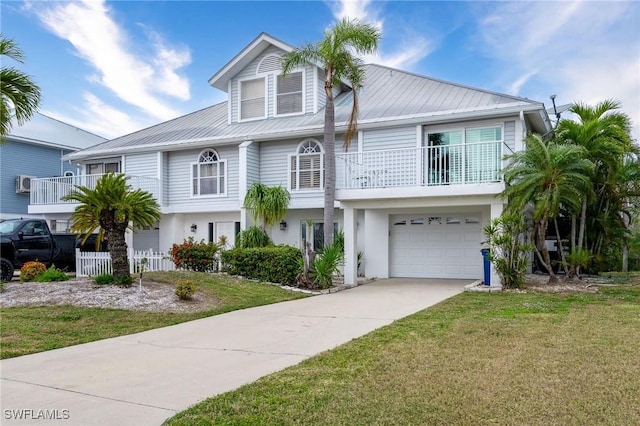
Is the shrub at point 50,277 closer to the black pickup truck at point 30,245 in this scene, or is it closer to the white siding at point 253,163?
the black pickup truck at point 30,245

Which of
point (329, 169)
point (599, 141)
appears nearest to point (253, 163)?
point (329, 169)

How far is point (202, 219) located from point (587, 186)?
44.9ft

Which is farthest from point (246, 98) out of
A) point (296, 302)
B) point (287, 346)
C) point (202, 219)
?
point (287, 346)

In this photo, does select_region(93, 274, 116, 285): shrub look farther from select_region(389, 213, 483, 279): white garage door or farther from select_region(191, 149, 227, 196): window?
select_region(389, 213, 483, 279): white garage door

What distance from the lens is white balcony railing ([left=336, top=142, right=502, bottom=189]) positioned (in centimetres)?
1362

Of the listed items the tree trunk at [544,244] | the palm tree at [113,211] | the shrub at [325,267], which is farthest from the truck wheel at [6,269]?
the tree trunk at [544,244]

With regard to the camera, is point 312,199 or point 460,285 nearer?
point 460,285

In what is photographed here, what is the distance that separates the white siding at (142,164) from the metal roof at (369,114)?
0.39 m

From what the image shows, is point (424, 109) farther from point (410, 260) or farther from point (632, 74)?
point (632, 74)

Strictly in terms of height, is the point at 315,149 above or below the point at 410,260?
above

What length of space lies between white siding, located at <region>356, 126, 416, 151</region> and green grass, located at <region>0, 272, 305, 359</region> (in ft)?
20.6

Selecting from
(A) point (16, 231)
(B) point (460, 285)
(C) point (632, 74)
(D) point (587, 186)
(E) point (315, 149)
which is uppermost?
(C) point (632, 74)

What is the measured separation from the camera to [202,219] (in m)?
20.0

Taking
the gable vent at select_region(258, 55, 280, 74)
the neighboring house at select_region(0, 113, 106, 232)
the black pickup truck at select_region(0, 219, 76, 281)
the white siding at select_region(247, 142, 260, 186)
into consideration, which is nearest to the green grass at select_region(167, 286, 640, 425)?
the white siding at select_region(247, 142, 260, 186)
